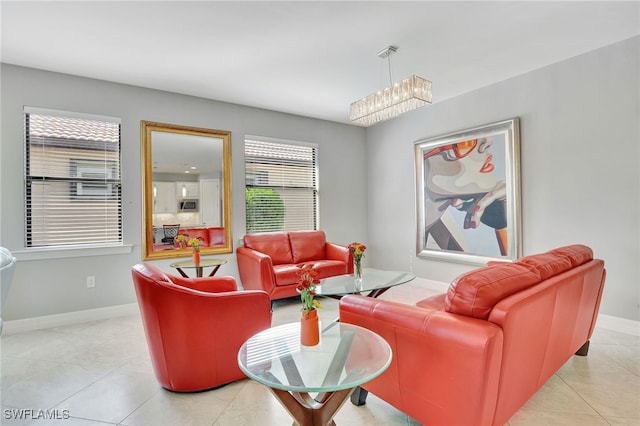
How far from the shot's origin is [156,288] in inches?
74.4

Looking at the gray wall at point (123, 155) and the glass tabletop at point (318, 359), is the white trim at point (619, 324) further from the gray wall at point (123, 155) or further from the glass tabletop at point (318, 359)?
the gray wall at point (123, 155)

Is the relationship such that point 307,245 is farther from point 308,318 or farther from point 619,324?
point 619,324

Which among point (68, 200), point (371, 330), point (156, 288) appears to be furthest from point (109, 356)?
point (371, 330)

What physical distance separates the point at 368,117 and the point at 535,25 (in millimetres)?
1548

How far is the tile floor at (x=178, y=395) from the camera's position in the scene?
1.79 m

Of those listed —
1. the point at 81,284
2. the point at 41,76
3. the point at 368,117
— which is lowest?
the point at 81,284

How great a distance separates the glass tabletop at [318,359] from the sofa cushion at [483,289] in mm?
393

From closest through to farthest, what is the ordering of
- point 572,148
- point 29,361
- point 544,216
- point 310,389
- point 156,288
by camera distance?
point 310,389 → point 156,288 → point 29,361 → point 572,148 → point 544,216

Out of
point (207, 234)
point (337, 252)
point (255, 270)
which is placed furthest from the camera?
point (337, 252)

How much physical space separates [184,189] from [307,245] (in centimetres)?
182

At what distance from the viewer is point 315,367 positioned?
1.35 meters

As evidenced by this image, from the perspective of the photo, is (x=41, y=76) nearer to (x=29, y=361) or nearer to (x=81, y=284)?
(x=81, y=284)

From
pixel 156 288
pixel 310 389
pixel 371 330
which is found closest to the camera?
pixel 310 389

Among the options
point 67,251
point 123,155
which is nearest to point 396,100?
point 123,155
